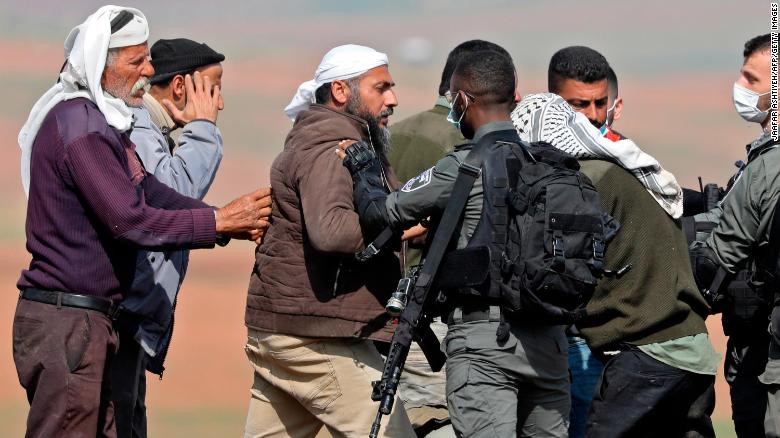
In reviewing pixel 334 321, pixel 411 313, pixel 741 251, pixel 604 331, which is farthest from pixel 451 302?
pixel 741 251

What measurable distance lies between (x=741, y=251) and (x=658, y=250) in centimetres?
45

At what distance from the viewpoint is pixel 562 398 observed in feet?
16.6

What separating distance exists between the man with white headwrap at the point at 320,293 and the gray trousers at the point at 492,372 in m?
0.51

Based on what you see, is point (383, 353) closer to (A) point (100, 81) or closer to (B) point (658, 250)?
(B) point (658, 250)

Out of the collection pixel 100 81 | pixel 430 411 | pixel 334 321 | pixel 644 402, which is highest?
pixel 100 81

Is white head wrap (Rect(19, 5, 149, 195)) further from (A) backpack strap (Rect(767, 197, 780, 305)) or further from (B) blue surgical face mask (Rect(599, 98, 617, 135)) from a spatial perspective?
(A) backpack strap (Rect(767, 197, 780, 305))

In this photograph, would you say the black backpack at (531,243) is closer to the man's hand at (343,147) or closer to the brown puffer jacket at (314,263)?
the brown puffer jacket at (314,263)

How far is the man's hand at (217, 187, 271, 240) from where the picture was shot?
196 inches

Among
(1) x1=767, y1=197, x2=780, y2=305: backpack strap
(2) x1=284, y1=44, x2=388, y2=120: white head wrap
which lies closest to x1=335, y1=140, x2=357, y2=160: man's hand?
(2) x1=284, y1=44, x2=388, y2=120: white head wrap

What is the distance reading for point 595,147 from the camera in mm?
5508

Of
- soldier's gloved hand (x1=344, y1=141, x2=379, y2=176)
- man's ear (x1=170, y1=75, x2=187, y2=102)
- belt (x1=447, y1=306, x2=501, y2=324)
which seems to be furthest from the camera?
man's ear (x1=170, y1=75, x2=187, y2=102)

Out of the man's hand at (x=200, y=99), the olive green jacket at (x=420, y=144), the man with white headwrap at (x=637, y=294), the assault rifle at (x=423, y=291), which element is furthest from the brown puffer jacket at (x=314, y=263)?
the olive green jacket at (x=420, y=144)

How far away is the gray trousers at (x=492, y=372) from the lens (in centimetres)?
480

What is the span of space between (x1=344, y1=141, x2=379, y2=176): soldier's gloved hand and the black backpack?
58 centimetres
